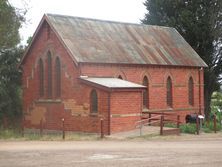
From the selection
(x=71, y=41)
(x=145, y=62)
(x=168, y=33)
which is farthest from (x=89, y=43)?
(x=168, y=33)

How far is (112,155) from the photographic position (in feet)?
64.1

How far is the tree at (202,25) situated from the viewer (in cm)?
4950

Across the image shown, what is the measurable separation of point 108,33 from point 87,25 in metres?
1.74

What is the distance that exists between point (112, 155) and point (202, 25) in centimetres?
3203

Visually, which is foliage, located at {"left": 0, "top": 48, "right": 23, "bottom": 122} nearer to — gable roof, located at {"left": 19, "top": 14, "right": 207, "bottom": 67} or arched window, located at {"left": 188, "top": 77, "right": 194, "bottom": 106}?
gable roof, located at {"left": 19, "top": 14, "right": 207, "bottom": 67}

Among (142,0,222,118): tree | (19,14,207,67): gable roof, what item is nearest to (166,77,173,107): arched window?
(19,14,207,67): gable roof

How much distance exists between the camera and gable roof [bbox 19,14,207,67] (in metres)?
35.4

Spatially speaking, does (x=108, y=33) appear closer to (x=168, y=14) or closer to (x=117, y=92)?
(x=117, y=92)

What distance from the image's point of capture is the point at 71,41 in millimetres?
35281

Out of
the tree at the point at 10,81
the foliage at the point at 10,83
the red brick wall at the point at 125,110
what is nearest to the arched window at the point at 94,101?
the red brick wall at the point at 125,110

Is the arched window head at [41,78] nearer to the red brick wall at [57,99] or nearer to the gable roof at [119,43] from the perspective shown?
the red brick wall at [57,99]

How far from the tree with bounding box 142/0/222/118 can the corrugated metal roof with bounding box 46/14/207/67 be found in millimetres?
3723

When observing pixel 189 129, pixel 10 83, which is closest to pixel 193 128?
pixel 189 129

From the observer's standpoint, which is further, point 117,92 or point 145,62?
point 145,62
